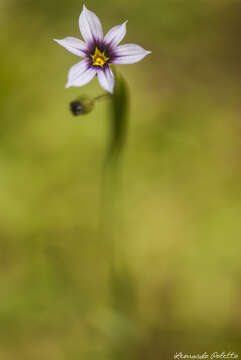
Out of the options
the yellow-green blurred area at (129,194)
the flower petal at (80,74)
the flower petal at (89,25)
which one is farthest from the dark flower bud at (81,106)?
the yellow-green blurred area at (129,194)

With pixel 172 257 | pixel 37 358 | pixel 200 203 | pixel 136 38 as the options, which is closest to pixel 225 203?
pixel 200 203

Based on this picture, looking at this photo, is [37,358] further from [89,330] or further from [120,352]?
[120,352]

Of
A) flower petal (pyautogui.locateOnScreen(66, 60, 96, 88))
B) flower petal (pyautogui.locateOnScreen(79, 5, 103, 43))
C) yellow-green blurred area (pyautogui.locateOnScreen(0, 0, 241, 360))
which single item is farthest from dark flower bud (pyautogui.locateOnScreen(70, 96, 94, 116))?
yellow-green blurred area (pyautogui.locateOnScreen(0, 0, 241, 360))

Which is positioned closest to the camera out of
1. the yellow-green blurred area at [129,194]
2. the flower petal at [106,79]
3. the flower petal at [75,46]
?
the flower petal at [106,79]

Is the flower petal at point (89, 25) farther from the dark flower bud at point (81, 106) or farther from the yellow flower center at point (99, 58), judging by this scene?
the dark flower bud at point (81, 106)

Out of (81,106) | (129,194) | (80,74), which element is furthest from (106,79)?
(129,194)

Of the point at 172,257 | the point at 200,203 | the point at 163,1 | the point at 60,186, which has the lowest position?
the point at 172,257
